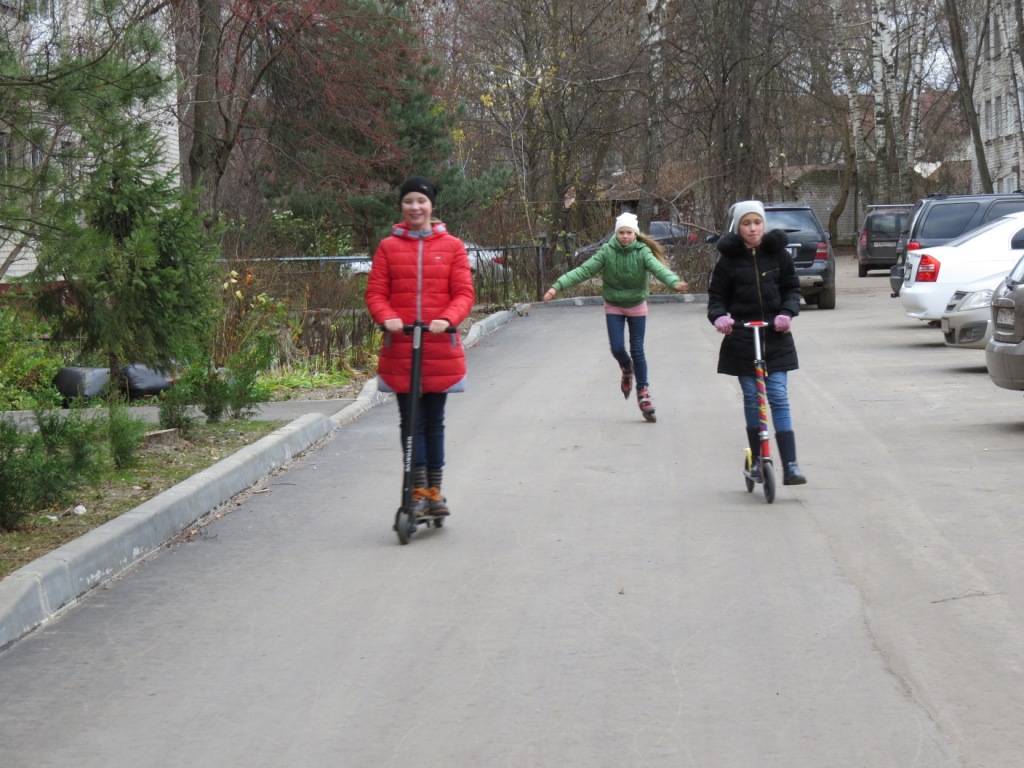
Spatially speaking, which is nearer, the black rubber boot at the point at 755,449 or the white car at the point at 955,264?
the black rubber boot at the point at 755,449

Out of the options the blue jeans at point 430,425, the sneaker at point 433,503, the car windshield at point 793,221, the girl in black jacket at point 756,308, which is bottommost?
the sneaker at point 433,503

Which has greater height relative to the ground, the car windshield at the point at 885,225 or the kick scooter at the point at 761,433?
the car windshield at the point at 885,225

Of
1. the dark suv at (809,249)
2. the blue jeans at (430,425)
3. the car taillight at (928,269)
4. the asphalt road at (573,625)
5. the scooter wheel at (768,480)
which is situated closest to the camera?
the asphalt road at (573,625)

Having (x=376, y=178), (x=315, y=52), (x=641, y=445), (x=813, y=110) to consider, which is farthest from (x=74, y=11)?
(x=813, y=110)

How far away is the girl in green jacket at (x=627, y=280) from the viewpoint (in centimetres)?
1271

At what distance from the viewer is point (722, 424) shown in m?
12.1

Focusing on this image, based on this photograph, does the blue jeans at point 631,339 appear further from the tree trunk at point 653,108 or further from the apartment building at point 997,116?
the apartment building at point 997,116

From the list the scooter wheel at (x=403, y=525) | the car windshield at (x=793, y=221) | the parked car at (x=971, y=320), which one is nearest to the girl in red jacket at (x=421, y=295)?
the scooter wheel at (x=403, y=525)

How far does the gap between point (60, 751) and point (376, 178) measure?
26397 mm

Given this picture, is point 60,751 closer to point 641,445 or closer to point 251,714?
point 251,714

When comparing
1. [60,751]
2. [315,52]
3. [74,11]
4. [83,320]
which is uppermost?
[315,52]

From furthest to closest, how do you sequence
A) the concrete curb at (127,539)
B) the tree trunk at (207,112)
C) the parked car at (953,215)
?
1. the parked car at (953,215)
2. the tree trunk at (207,112)
3. the concrete curb at (127,539)

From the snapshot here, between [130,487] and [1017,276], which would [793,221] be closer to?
[1017,276]

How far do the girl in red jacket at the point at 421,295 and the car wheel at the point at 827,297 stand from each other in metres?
20.0
